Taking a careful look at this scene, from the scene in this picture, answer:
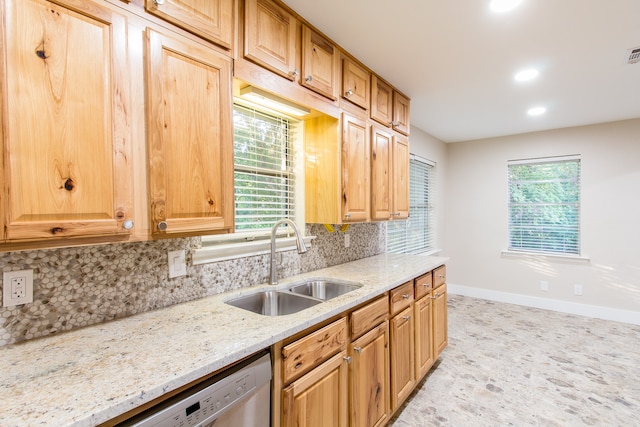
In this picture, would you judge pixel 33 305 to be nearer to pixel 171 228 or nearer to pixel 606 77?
pixel 171 228

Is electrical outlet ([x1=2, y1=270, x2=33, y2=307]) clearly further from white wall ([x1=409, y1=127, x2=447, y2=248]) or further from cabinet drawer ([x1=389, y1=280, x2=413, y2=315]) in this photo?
white wall ([x1=409, y1=127, x2=447, y2=248])

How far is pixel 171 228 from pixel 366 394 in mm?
1362

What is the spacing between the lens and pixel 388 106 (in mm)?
2695

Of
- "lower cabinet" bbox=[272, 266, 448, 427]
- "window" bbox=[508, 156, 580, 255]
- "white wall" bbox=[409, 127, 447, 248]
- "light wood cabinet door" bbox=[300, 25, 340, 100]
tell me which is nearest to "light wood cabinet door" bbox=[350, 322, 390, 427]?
"lower cabinet" bbox=[272, 266, 448, 427]

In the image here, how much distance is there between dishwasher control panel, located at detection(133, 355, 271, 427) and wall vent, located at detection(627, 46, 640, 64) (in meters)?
3.06

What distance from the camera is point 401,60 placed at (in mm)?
2289

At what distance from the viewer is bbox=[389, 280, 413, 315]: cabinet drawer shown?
1970 millimetres

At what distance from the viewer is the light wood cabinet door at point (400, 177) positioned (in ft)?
9.10

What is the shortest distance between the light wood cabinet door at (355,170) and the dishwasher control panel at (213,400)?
125 cm

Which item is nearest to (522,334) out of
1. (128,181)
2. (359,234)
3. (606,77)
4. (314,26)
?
(359,234)

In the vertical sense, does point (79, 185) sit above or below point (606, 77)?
below

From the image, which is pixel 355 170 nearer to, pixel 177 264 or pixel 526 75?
pixel 177 264

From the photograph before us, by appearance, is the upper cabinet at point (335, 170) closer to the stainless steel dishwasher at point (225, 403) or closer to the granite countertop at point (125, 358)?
the granite countertop at point (125, 358)

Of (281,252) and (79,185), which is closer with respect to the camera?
(79,185)
